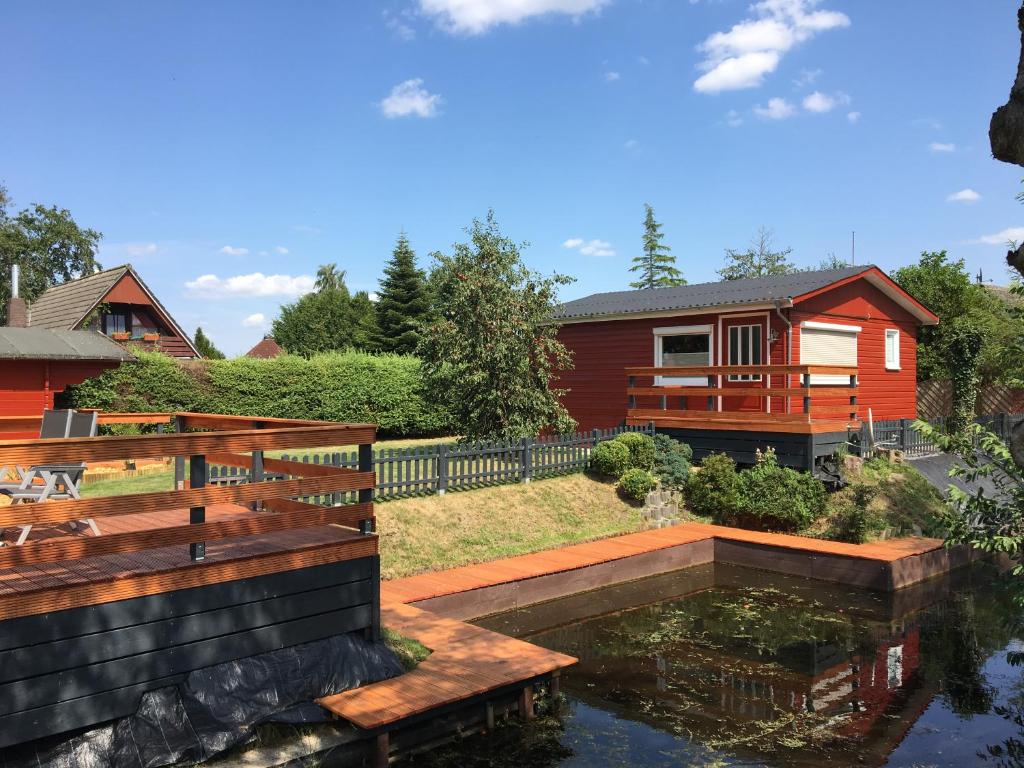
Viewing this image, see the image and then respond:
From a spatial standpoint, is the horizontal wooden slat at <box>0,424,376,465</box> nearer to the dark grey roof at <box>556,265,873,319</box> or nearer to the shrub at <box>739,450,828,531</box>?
the shrub at <box>739,450,828,531</box>

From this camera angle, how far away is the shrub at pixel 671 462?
1458 cm

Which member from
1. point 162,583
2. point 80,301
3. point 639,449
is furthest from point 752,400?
point 80,301

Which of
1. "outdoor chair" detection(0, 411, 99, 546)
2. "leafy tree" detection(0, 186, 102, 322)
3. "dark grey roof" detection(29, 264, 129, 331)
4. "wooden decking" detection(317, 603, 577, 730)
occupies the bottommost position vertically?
"wooden decking" detection(317, 603, 577, 730)

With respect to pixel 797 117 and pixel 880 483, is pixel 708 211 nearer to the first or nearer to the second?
pixel 797 117

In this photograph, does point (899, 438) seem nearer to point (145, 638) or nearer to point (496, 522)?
point (496, 522)

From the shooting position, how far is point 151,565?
5156 millimetres

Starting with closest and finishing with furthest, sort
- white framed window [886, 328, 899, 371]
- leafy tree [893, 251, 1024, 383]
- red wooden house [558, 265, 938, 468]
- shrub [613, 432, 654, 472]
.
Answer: shrub [613, 432, 654, 472] < red wooden house [558, 265, 938, 468] < white framed window [886, 328, 899, 371] < leafy tree [893, 251, 1024, 383]

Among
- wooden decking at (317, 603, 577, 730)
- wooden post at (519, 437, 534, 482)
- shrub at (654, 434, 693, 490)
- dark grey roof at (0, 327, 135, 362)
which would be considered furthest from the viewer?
dark grey roof at (0, 327, 135, 362)

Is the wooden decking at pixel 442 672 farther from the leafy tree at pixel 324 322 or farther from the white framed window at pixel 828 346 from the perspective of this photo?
the leafy tree at pixel 324 322

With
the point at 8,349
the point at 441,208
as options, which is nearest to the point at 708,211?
the point at 441,208

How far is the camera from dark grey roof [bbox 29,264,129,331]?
27623mm

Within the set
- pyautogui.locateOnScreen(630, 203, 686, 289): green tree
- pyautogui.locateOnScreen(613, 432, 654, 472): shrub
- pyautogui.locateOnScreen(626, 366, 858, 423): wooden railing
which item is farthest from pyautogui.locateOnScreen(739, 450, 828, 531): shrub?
pyautogui.locateOnScreen(630, 203, 686, 289): green tree

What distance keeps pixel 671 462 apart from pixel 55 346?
15676mm

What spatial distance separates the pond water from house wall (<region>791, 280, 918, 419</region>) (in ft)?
25.5
